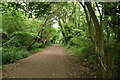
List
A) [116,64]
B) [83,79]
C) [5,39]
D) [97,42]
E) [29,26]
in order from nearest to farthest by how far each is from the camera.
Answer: [97,42], [83,79], [116,64], [5,39], [29,26]

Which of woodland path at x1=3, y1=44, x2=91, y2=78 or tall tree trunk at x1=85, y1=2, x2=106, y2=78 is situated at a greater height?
tall tree trunk at x1=85, y1=2, x2=106, y2=78

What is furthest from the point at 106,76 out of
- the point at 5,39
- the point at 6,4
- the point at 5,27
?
the point at 5,39

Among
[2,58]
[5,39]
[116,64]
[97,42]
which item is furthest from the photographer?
[5,39]

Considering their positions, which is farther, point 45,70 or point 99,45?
point 45,70

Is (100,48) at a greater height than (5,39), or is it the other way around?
(100,48)

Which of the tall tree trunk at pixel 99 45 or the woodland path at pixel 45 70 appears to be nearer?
the tall tree trunk at pixel 99 45

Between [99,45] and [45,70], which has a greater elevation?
[99,45]

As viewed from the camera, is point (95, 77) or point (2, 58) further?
point (2, 58)

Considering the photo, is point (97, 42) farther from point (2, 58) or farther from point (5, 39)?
point (5, 39)

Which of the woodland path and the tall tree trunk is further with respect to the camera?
the woodland path

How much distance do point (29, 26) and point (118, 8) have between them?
11.7 metres

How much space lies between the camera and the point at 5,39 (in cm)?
1258

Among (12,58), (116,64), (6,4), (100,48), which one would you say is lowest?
(12,58)

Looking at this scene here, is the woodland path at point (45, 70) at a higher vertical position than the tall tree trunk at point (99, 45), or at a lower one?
lower
